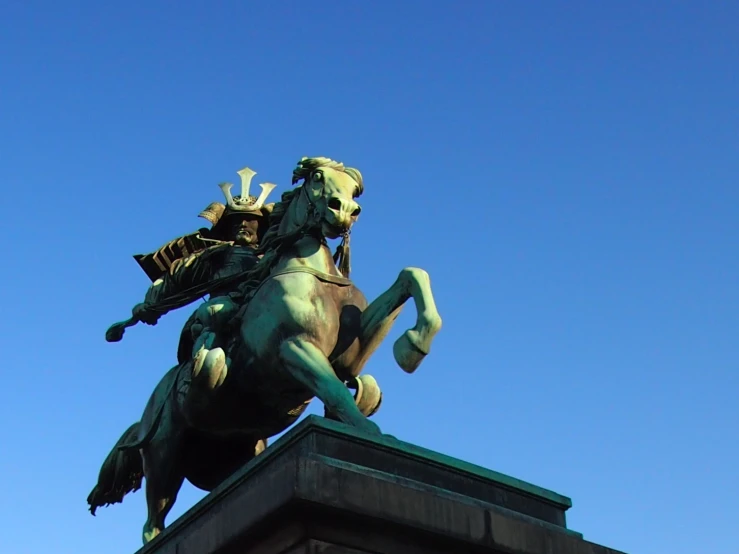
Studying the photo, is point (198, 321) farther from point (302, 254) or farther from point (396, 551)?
point (396, 551)

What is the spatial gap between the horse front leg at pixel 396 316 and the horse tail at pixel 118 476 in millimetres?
2352

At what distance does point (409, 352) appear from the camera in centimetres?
703

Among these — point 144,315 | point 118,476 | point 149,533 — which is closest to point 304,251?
point 144,315

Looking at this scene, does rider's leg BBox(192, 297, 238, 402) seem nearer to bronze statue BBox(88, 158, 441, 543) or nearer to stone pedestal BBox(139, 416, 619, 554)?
bronze statue BBox(88, 158, 441, 543)

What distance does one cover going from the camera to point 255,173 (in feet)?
33.9

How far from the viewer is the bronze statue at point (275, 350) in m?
7.48

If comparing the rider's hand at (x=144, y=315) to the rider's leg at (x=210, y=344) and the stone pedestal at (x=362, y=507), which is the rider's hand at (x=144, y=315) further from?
the stone pedestal at (x=362, y=507)

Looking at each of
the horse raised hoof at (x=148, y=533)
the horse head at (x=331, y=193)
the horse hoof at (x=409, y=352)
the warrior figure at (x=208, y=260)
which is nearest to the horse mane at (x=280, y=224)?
the horse head at (x=331, y=193)

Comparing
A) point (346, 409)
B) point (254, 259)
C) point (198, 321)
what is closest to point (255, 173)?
point (254, 259)

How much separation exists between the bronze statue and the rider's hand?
0.69 m

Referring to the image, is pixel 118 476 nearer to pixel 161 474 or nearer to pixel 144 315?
pixel 161 474

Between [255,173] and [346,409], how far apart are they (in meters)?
3.89

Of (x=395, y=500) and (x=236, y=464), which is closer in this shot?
(x=395, y=500)

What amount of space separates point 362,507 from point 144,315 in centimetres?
451
